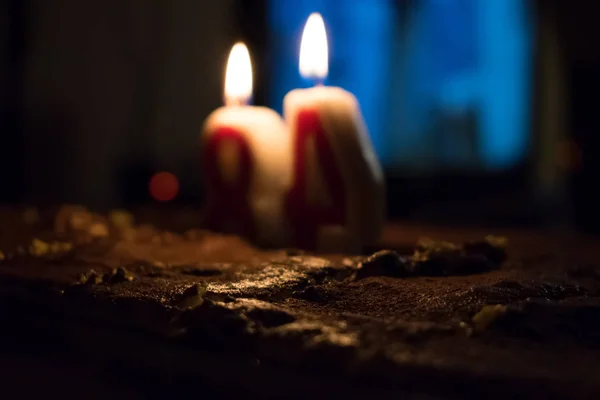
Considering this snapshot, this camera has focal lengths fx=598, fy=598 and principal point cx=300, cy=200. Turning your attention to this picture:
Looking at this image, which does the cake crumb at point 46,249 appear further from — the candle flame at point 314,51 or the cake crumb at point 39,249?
the candle flame at point 314,51

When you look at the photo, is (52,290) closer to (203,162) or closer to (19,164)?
(203,162)

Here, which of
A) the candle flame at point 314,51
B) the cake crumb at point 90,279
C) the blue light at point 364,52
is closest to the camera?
the cake crumb at point 90,279

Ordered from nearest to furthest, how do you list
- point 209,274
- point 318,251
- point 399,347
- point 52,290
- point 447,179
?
1. point 399,347
2. point 52,290
3. point 209,274
4. point 318,251
5. point 447,179

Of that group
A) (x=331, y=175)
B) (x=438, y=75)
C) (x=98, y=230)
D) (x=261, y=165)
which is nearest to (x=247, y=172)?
(x=261, y=165)

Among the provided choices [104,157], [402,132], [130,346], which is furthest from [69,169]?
[130,346]

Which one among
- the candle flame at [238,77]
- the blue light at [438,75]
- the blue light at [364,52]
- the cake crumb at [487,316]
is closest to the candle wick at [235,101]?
the candle flame at [238,77]

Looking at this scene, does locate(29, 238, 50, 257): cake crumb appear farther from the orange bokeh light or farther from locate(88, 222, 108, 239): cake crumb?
the orange bokeh light
